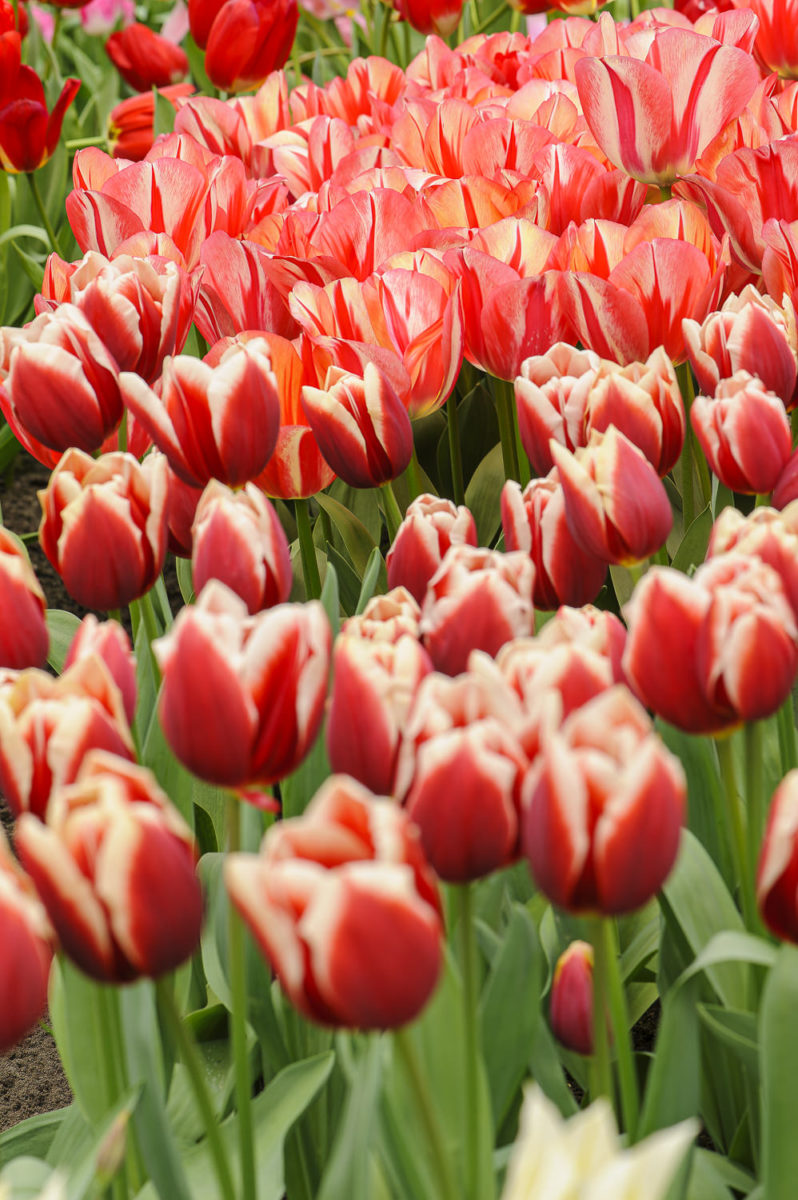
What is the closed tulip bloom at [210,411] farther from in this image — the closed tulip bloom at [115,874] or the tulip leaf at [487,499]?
the tulip leaf at [487,499]

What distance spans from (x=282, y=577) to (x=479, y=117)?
0.97m

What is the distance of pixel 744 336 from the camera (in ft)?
3.03

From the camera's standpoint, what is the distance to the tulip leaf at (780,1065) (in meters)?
0.57

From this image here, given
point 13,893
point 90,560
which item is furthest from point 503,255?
point 13,893

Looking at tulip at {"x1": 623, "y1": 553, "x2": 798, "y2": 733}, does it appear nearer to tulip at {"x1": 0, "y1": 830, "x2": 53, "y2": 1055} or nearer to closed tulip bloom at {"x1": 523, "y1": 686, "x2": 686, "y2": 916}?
closed tulip bloom at {"x1": 523, "y1": 686, "x2": 686, "y2": 916}

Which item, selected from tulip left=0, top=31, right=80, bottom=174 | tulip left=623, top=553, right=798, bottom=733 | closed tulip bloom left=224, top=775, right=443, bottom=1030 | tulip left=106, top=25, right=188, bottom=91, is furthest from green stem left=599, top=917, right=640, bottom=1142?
tulip left=106, top=25, right=188, bottom=91

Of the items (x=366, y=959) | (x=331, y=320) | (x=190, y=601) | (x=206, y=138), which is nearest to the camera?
(x=366, y=959)

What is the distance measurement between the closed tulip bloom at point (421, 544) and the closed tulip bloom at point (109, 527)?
0.46 feet

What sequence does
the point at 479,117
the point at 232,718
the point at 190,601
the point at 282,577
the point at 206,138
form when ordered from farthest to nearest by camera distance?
the point at 206,138
the point at 479,117
the point at 190,601
the point at 282,577
the point at 232,718

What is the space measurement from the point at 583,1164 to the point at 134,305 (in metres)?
0.79

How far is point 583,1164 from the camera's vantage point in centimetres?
40

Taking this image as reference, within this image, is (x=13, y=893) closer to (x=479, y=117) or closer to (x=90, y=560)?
(x=90, y=560)

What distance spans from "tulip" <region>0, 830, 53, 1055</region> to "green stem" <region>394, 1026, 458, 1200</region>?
0.42 ft

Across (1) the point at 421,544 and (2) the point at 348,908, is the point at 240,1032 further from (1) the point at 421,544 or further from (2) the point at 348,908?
(1) the point at 421,544
